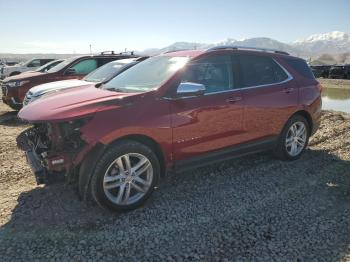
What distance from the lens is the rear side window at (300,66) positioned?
6.07 metres

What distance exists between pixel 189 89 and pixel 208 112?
1.57 ft

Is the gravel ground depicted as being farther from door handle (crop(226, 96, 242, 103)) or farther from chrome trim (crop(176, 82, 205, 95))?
chrome trim (crop(176, 82, 205, 95))

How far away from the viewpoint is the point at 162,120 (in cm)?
429

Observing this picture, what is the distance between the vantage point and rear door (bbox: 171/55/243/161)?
4496mm

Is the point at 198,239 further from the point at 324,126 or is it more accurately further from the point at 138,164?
the point at 324,126

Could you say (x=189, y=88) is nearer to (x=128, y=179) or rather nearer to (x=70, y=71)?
(x=128, y=179)

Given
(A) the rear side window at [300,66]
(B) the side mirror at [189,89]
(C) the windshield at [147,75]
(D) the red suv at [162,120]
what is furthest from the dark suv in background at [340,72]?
(B) the side mirror at [189,89]

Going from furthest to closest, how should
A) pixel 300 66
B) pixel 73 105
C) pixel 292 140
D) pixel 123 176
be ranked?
pixel 300 66 → pixel 292 140 → pixel 123 176 → pixel 73 105

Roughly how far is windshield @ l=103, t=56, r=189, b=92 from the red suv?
0.02m

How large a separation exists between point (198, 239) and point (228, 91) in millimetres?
2153

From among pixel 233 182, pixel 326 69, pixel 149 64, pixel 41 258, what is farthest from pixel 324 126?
pixel 326 69

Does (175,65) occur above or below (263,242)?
above

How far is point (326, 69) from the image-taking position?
34.3 meters

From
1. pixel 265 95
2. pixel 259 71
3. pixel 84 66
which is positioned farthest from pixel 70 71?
pixel 265 95
